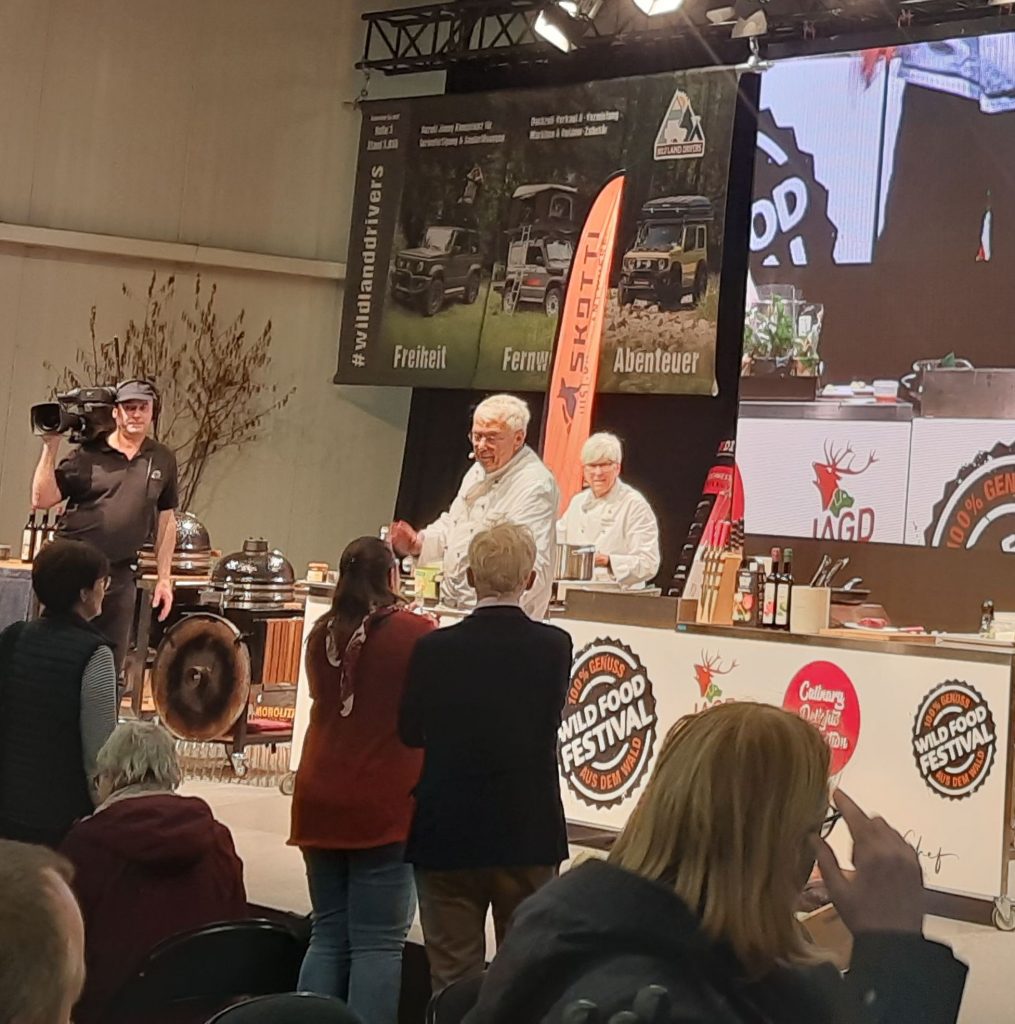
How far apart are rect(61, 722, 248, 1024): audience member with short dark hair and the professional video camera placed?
10.4 feet

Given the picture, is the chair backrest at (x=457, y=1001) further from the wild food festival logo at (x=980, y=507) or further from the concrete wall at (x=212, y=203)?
the concrete wall at (x=212, y=203)

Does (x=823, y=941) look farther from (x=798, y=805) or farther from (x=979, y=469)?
(x=979, y=469)

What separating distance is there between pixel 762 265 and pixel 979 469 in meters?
1.66

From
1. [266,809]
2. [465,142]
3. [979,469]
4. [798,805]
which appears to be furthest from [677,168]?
[798,805]

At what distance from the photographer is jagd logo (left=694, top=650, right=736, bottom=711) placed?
510 centimetres

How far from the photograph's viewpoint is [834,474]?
7617 millimetres

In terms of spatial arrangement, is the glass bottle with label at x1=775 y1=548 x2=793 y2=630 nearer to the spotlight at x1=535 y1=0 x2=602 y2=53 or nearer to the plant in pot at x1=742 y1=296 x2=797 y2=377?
the plant in pot at x1=742 y1=296 x2=797 y2=377

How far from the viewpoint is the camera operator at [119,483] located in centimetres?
552

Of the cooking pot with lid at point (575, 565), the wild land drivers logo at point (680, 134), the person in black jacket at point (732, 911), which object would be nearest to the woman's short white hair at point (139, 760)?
the person in black jacket at point (732, 911)

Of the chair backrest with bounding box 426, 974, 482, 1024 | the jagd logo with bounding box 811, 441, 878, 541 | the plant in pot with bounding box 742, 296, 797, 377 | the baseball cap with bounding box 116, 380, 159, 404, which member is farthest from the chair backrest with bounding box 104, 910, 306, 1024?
the plant in pot with bounding box 742, 296, 797, 377

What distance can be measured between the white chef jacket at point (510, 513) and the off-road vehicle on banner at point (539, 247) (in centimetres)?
377

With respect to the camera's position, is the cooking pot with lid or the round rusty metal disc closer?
the cooking pot with lid

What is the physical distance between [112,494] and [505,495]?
1556mm

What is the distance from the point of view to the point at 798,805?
1.46 metres
